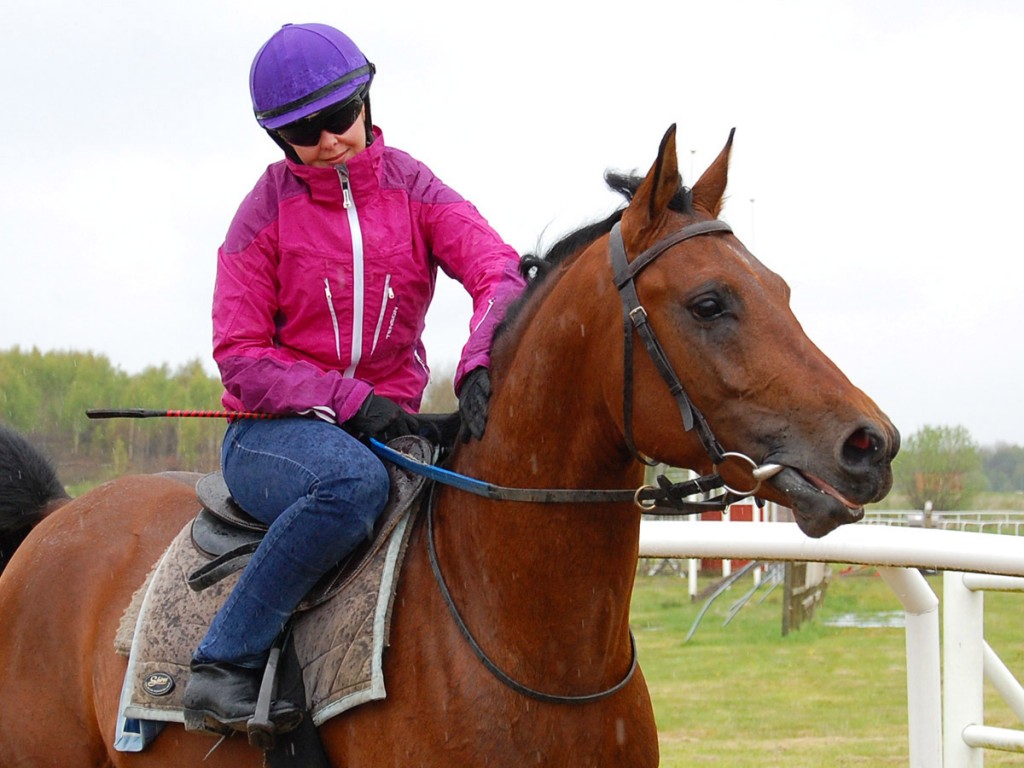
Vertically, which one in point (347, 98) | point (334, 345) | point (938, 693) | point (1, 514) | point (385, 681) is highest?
point (347, 98)

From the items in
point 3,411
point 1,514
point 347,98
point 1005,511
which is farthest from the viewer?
point 1005,511

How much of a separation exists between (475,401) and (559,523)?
442 mm

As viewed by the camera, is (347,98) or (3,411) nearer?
(347,98)

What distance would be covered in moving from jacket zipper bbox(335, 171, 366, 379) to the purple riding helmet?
211 mm

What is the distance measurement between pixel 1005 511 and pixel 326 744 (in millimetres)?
31683

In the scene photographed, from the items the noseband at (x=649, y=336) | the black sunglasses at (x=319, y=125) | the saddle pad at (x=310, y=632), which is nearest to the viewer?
the noseband at (x=649, y=336)

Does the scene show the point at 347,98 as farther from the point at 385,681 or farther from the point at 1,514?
the point at 1,514

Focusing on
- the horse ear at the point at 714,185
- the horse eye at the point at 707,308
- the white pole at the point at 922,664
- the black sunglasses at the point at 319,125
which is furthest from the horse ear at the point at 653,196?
the white pole at the point at 922,664

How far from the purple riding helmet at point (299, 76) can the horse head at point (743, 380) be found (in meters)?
1.05

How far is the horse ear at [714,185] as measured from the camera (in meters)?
3.01

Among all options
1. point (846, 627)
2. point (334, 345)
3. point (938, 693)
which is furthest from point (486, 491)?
point (846, 627)

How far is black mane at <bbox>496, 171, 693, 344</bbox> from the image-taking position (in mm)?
3131

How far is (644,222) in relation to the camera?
113 inches

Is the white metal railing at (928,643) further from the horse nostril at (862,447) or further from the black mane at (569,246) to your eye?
the horse nostril at (862,447)
